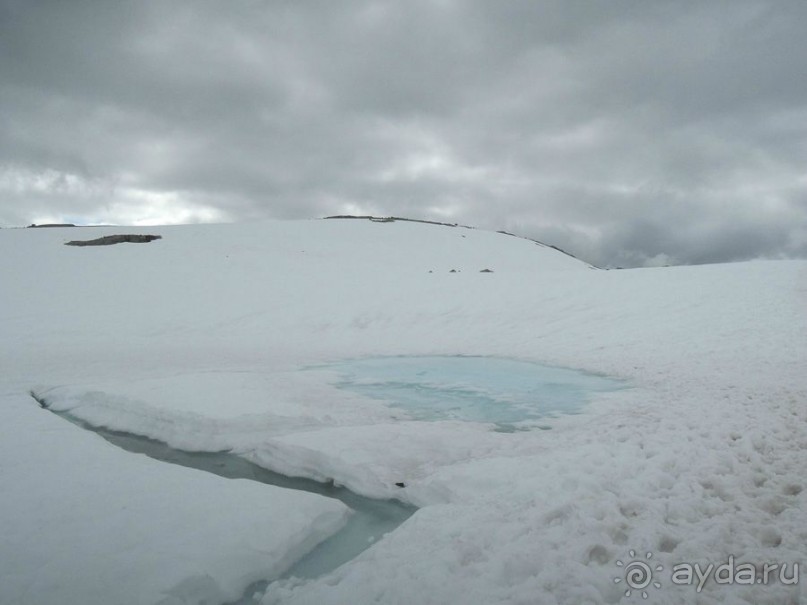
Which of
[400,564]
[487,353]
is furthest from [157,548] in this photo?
[487,353]

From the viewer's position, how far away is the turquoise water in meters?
7.85

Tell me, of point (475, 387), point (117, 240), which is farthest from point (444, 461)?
point (117, 240)

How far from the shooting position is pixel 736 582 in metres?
3.07

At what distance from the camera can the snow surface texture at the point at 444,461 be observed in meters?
3.28

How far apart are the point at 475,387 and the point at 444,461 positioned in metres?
4.67

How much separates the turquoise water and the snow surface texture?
0.55m

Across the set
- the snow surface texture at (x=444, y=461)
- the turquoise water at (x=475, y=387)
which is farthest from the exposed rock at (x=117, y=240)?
the turquoise water at (x=475, y=387)

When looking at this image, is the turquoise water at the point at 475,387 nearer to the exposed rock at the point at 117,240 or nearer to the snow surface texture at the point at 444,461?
the snow surface texture at the point at 444,461

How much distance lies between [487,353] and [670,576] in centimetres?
1129

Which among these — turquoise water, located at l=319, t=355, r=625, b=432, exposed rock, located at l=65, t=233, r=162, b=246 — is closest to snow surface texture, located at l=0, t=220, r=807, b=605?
turquoise water, located at l=319, t=355, r=625, b=432

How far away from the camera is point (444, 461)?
17.8 ft

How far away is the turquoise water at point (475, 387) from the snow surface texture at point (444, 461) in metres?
0.55

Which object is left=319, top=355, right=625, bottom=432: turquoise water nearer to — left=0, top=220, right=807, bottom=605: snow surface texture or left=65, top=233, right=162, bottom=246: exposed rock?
left=0, top=220, right=807, bottom=605: snow surface texture

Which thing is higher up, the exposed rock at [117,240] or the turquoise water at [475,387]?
the exposed rock at [117,240]
